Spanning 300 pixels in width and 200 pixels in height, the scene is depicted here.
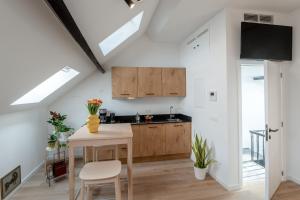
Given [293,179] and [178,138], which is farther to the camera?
[178,138]

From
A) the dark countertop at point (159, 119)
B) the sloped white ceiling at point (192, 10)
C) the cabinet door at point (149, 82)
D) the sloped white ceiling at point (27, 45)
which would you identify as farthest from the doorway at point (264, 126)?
the sloped white ceiling at point (27, 45)

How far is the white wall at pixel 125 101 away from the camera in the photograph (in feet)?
13.7

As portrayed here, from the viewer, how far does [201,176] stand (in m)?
3.07

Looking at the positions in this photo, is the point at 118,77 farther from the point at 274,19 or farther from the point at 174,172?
the point at 274,19

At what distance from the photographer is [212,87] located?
123 inches

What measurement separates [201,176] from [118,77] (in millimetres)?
→ 2700

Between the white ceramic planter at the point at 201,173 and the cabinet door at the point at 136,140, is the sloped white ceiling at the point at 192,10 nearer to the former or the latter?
the cabinet door at the point at 136,140

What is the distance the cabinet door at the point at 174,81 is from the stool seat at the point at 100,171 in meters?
2.41

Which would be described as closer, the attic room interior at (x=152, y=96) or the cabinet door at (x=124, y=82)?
the attic room interior at (x=152, y=96)

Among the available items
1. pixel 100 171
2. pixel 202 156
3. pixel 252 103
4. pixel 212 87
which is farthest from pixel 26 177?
pixel 252 103

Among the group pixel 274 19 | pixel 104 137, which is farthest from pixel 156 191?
pixel 274 19

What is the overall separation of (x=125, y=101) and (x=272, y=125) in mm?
3129

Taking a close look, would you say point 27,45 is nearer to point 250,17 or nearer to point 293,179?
point 250,17

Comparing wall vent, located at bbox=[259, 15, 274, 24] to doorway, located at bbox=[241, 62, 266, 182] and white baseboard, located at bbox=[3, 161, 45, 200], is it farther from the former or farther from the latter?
white baseboard, located at bbox=[3, 161, 45, 200]
